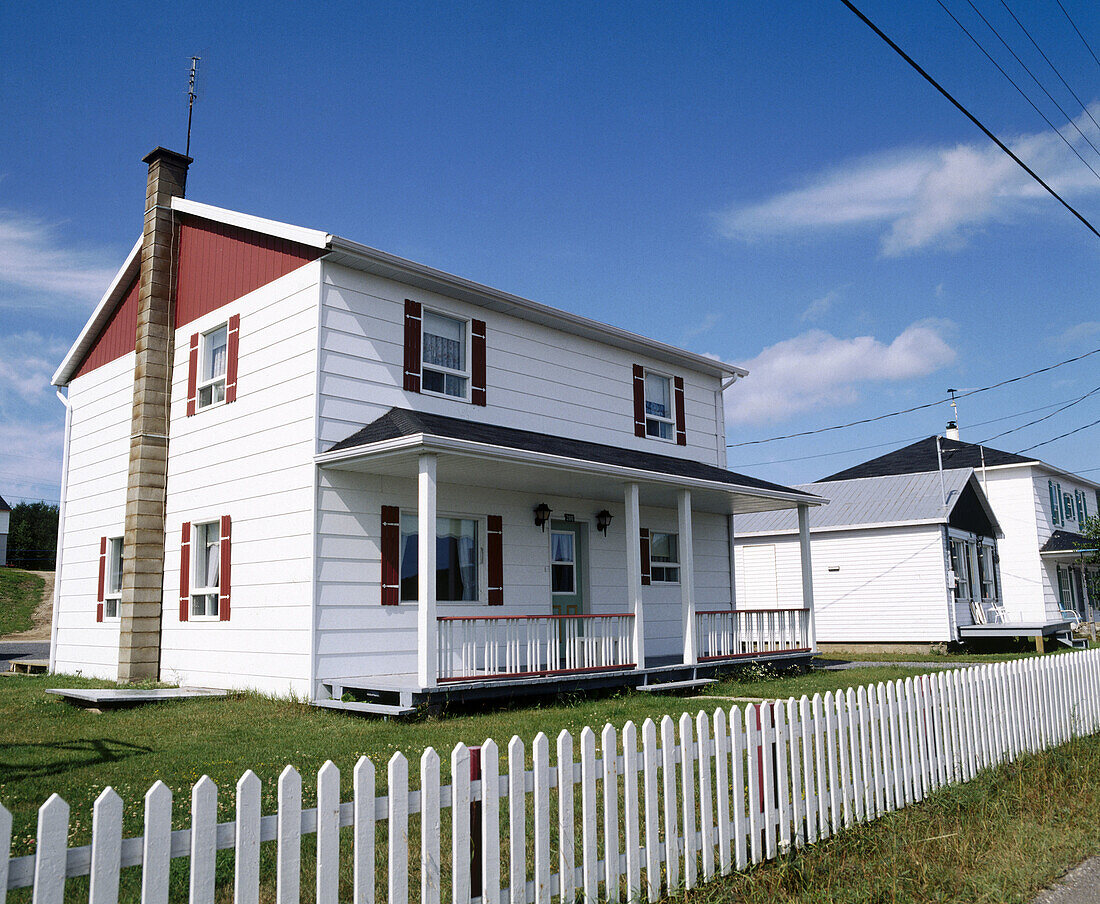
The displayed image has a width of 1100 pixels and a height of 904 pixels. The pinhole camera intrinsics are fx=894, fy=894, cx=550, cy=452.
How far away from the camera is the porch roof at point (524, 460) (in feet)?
35.9

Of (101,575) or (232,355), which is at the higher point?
(232,355)

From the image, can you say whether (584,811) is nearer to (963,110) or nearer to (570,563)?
(963,110)

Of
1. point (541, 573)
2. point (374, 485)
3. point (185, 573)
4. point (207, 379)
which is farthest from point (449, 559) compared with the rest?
point (207, 379)

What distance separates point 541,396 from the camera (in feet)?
49.8

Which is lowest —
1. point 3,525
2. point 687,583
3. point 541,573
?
point 687,583

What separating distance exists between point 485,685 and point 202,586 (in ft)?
17.7

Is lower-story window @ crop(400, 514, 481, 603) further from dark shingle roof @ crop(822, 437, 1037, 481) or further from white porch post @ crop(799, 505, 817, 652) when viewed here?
dark shingle roof @ crop(822, 437, 1037, 481)

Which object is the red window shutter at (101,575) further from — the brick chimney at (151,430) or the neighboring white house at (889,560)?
the neighboring white house at (889,560)

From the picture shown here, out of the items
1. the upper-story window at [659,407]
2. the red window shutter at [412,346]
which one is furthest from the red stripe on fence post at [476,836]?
the upper-story window at [659,407]

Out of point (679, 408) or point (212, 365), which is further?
point (679, 408)

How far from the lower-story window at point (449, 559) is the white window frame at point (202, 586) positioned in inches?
115

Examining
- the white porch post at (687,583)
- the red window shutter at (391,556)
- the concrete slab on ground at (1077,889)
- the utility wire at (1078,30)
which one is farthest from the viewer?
the white porch post at (687,583)

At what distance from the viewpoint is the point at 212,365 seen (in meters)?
14.6

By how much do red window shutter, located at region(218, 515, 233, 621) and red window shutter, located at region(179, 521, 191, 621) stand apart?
91 centimetres
